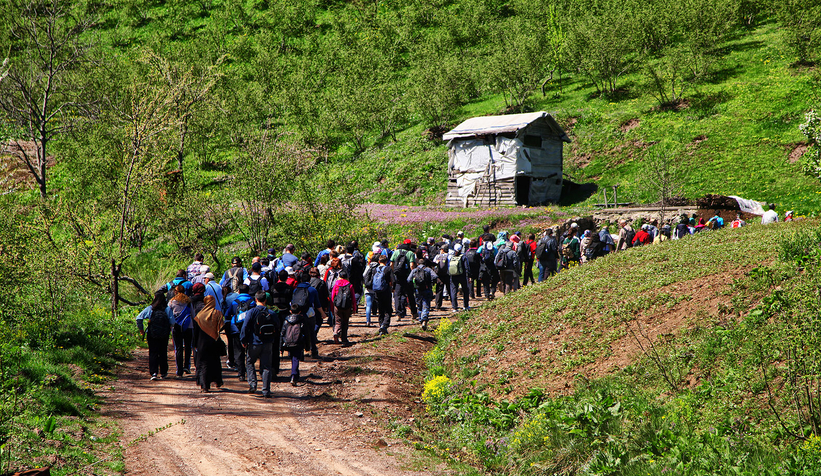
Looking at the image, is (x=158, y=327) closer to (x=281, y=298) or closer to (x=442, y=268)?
(x=281, y=298)

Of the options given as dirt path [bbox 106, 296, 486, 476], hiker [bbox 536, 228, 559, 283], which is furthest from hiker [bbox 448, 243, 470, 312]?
dirt path [bbox 106, 296, 486, 476]

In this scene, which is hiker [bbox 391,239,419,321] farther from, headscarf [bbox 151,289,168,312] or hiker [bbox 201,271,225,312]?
headscarf [bbox 151,289,168,312]

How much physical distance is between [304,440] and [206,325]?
327cm

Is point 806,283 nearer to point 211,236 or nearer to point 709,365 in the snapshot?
point 709,365

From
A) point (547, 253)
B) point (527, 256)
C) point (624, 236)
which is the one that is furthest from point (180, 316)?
point (624, 236)

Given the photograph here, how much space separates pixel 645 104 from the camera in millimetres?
47406

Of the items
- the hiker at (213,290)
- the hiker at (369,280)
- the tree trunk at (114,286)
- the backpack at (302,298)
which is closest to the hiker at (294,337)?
the backpack at (302,298)

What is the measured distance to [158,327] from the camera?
11414 millimetres

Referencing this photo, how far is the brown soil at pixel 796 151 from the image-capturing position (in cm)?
3462

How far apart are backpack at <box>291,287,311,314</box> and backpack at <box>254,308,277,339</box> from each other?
1.51 metres

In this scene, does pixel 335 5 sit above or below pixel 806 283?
above

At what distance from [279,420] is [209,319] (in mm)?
2489

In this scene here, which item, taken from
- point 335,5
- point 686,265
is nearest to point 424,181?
point 686,265

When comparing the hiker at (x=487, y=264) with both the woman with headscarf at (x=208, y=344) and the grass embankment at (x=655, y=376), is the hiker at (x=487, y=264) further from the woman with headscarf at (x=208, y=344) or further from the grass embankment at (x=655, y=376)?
the woman with headscarf at (x=208, y=344)
